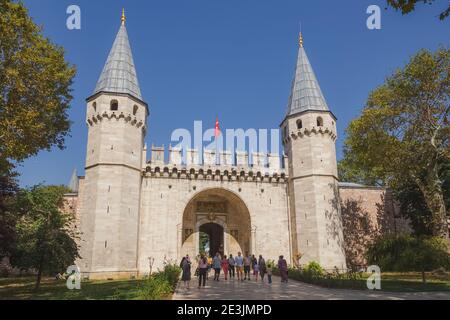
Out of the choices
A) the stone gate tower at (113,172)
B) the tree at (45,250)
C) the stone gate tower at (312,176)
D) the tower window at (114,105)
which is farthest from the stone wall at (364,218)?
the tree at (45,250)

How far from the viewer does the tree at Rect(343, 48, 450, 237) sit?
2234cm

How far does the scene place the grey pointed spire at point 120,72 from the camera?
2522 cm

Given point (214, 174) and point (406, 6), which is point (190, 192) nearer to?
point (214, 174)

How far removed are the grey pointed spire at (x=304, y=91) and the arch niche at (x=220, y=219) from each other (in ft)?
26.3

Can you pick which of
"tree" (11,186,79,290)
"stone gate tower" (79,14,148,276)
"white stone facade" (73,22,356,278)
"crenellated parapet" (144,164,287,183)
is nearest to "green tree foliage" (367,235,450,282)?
"white stone facade" (73,22,356,278)

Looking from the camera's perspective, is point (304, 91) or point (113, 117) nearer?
point (113, 117)

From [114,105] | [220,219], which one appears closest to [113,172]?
[114,105]

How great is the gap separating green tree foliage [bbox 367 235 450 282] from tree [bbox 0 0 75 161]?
17225mm

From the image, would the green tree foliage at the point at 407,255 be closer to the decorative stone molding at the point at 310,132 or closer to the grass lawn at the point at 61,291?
the decorative stone molding at the point at 310,132

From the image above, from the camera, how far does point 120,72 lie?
85.3 ft

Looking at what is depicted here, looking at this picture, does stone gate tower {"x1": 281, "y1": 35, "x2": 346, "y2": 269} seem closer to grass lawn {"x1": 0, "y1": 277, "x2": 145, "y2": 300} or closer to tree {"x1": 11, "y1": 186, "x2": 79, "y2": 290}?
grass lawn {"x1": 0, "y1": 277, "x2": 145, "y2": 300}

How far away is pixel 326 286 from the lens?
15.7 m

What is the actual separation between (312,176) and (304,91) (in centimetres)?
688
